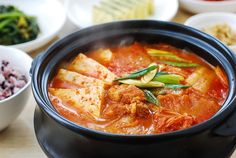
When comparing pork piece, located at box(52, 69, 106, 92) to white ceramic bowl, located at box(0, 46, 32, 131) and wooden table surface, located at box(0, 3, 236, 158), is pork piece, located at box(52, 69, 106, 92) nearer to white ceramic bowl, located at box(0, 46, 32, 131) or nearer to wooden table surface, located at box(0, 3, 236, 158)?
white ceramic bowl, located at box(0, 46, 32, 131)

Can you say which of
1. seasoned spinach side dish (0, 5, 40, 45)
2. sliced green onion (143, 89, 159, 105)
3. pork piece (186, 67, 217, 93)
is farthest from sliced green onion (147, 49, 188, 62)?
seasoned spinach side dish (0, 5, 40, 45)

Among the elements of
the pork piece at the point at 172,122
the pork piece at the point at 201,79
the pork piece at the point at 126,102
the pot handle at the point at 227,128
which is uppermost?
the pot handle at the point at 227,128

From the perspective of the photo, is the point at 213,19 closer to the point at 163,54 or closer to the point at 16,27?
the point at 163,54

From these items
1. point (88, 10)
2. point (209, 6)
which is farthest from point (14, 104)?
point (209, 6)

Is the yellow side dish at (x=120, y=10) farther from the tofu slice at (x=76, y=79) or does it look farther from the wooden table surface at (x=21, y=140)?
the tofu slice at (x=76, y=79)

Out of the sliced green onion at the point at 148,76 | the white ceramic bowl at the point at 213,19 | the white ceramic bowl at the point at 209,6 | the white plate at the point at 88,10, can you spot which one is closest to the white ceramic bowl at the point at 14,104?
the sliced green onion at the point at 148,76

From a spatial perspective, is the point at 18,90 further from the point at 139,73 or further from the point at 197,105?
the point at 197,105
